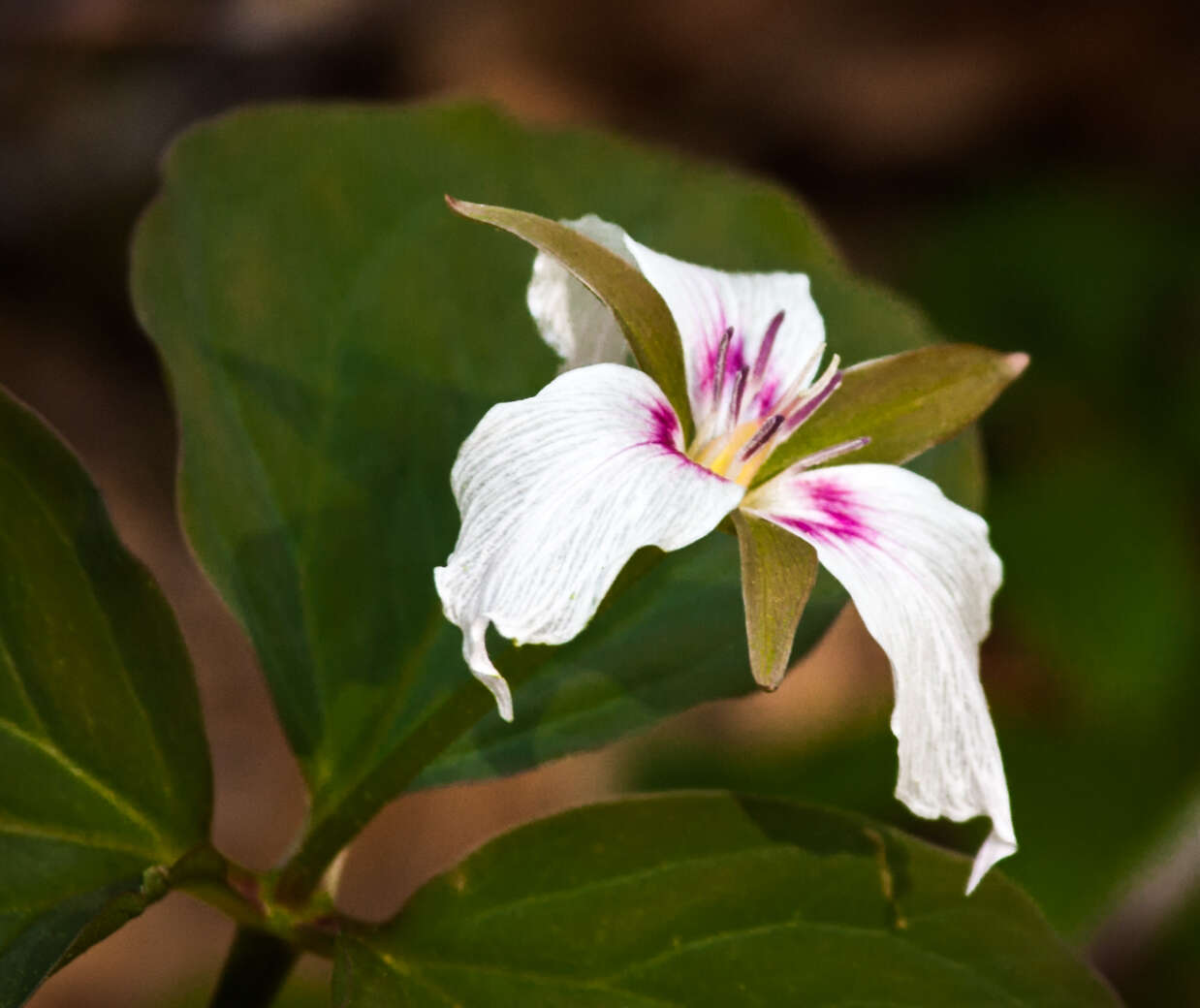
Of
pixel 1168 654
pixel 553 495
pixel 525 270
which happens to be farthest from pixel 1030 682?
pixel 553 495

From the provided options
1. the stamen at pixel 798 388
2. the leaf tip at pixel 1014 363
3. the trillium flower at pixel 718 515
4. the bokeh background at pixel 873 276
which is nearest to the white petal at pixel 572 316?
the trillium flower at pixel 718 515

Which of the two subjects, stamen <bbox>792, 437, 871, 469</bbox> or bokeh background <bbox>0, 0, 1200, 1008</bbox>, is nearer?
stamen <bbox>792, 437, 871, 469</bbox>

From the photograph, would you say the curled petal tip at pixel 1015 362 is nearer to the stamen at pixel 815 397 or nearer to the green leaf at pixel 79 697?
the stamen at pixel 815 397

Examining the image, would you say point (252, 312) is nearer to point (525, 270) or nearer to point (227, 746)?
point (525, 270)

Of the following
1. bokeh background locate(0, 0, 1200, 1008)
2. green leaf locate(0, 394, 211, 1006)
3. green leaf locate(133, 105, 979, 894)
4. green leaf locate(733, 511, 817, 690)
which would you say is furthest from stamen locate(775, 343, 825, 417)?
bokeh background locate(0, 0, 1200, 1008)

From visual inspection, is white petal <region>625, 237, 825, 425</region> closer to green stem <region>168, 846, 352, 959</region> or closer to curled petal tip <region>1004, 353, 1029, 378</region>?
curled petal tip <region>1004, 353, 1029, 378</region>

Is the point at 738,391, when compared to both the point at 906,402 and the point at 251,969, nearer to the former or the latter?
the point at 906,402

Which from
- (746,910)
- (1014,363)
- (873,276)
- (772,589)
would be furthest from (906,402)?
(873,276)
